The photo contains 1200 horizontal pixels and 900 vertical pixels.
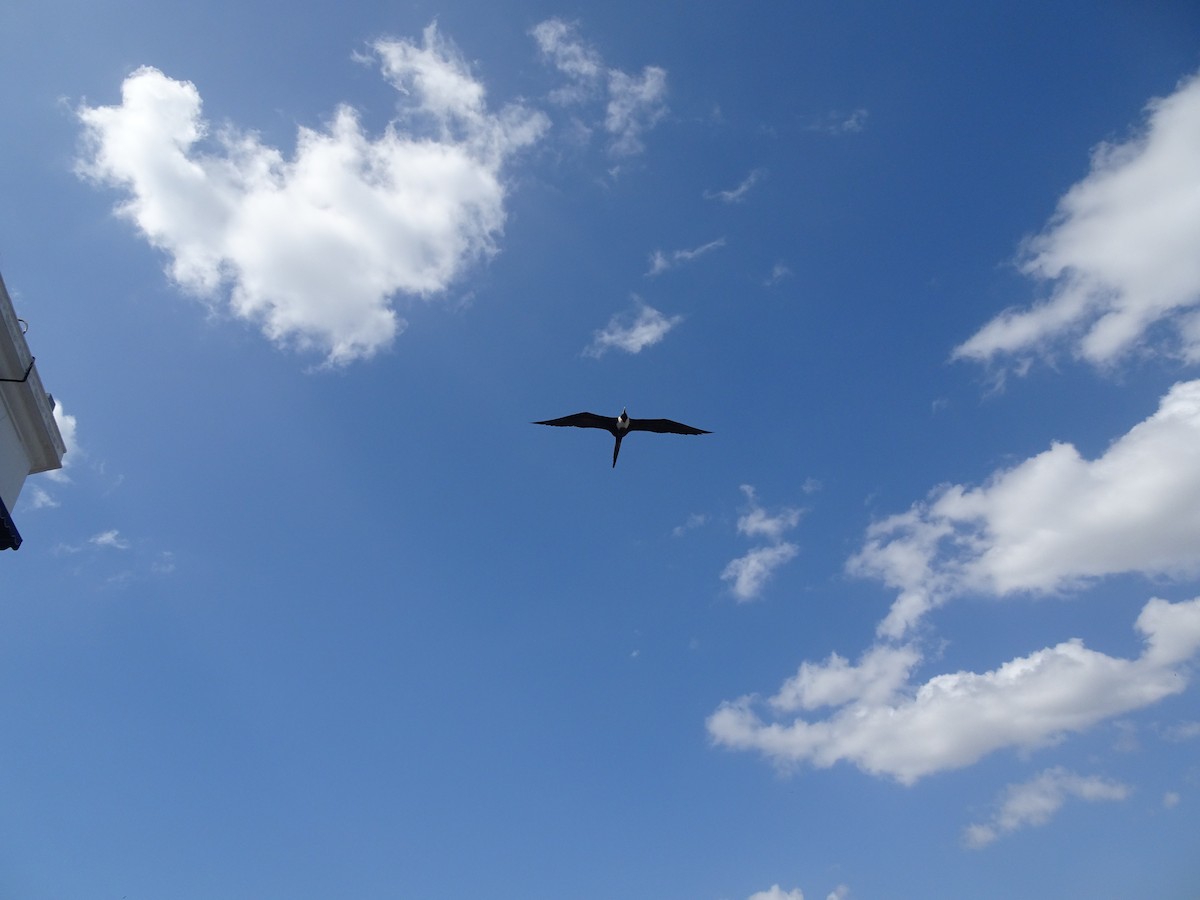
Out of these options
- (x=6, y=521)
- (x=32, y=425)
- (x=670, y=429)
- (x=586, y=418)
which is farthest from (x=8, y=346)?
(x=670, y=429)

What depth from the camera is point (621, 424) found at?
29469mm

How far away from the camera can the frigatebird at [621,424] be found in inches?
1144

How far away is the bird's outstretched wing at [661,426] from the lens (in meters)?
29.5

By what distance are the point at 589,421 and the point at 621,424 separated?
1259mm

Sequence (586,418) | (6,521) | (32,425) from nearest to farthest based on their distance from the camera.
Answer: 1. (6,521)
2. (32,425)
3. (586,418)

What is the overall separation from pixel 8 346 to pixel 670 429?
20809 millimetres

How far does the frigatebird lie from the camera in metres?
29.1

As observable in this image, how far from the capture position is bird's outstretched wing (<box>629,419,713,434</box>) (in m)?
29.5

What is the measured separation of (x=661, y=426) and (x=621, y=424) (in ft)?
5.49

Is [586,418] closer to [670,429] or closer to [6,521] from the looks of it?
[670,429]

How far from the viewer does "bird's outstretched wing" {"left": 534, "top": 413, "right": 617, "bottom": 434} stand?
94.6 feet

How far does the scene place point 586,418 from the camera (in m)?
29.2

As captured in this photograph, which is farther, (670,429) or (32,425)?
(670,429)

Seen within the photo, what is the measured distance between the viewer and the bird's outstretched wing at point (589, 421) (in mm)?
28844
